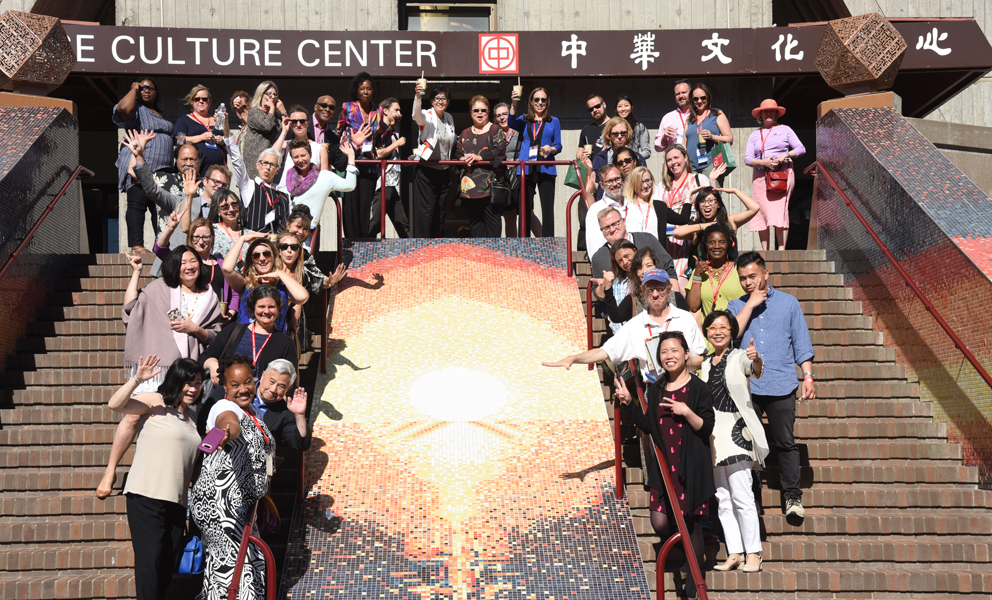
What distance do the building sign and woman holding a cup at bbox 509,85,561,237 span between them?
3.42m

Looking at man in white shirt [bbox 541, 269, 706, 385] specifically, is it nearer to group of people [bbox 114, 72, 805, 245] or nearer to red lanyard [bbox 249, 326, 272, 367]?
red lanyard [bbox 249, 326, 272, 367]

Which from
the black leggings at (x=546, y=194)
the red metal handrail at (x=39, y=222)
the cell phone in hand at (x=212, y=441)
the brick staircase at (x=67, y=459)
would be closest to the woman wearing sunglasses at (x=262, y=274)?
the brick staircase at (x=67, y=459)

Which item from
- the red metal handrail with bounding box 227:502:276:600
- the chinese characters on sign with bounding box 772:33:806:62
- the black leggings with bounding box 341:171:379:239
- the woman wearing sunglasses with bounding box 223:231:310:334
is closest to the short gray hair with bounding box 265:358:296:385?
the red metal handrail with bounding box 227:502:276:600

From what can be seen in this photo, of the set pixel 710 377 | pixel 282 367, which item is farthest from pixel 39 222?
pixel 710 377

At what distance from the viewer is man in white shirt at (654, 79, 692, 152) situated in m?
10.1

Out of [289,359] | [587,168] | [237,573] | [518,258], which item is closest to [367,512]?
[289,359]

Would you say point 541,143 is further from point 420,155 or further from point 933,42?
point 933,42

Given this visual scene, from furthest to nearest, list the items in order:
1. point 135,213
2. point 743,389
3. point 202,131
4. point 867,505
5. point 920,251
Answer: point 202,131, point 135,213, point 920,251, point 867,505, point 743,389

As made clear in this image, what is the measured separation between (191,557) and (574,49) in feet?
32.7

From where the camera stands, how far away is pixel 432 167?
33.7 ft

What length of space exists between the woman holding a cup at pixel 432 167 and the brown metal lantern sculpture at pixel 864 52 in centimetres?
397

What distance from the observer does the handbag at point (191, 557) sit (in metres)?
5.66

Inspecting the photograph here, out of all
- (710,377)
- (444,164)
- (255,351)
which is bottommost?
(710,377)

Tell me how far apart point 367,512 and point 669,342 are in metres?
2.33
